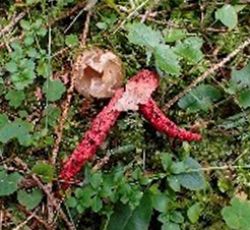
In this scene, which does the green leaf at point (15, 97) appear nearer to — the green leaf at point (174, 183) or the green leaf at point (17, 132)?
the green leaf at point (17, 132)

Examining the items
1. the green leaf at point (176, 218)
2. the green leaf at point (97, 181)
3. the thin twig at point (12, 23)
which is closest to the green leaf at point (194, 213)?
the green leaf at point (176, 218)

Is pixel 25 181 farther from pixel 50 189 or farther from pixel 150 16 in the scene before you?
pixel 150 16

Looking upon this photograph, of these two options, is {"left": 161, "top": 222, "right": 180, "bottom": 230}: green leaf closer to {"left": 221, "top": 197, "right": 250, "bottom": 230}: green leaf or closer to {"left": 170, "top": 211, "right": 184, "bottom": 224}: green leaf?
{"left": 170, "top": 211, "right": 184, "bottom": 224}: green leaf

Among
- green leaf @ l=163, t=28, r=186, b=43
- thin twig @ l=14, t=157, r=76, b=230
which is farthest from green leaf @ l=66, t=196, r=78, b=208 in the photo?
green leaf @ l=163, t=28, r=186, b=43

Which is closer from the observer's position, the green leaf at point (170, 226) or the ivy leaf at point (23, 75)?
the green leaf at point (170, 226)

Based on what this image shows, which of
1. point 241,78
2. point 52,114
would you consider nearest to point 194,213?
point 241,78

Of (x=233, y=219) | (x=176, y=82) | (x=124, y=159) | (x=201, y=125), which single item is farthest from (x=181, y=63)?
(x=233, y=219)
